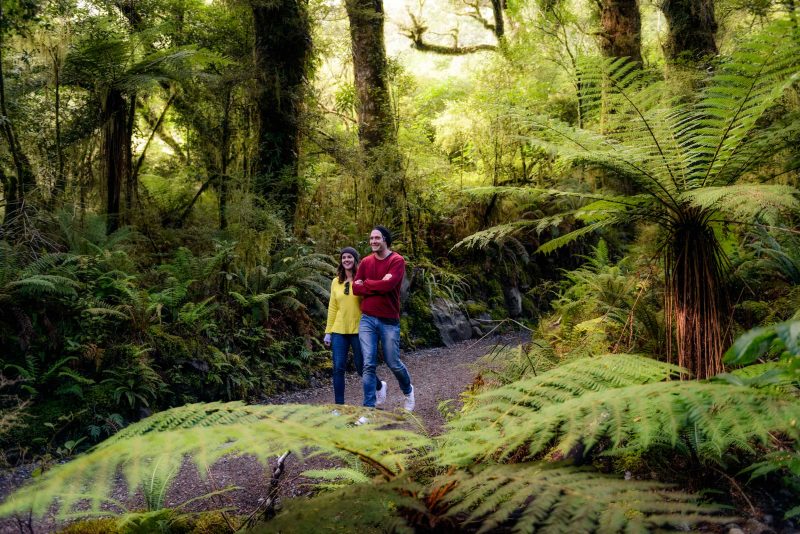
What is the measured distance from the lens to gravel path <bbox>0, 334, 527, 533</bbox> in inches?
142

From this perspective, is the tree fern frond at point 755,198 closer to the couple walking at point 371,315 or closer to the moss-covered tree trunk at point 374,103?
the couple walking at point 371,315

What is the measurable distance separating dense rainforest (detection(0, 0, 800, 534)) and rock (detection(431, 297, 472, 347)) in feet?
0.16

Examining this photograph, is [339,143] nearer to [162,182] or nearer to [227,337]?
[162,182]

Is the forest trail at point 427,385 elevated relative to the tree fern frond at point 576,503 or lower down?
lower down

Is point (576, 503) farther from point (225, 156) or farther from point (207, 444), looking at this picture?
point (225, 156)

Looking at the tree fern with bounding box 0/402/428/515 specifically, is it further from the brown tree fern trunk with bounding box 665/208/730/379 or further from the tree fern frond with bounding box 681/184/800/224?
the brown tree fern trunk with bounding box 665/208/730/379

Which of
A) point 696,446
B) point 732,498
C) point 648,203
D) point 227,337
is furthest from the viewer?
point 227,337

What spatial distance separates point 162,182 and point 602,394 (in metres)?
9.67

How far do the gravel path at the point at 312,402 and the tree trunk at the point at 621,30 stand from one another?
16.4 ft

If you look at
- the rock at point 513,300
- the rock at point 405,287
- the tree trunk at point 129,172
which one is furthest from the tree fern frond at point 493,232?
the rock at point 513,300

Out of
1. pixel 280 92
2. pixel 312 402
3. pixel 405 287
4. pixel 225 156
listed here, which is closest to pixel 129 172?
pixel 225 156

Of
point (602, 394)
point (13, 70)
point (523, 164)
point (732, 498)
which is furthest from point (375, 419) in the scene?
point (523, 164)

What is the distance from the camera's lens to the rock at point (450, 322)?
9.42 metres

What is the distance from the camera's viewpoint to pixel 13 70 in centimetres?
724
